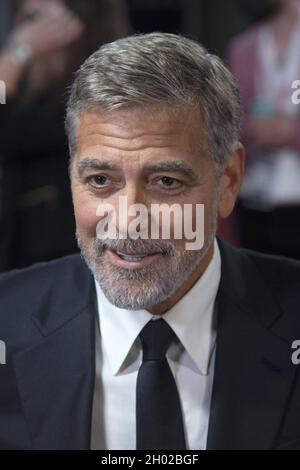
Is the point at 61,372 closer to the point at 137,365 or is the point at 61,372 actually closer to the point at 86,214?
the point at 137,365

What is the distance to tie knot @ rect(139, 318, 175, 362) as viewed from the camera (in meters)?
1.10

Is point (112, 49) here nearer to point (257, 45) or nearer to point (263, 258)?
point (263, 258)

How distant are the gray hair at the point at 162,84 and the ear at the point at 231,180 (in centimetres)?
3

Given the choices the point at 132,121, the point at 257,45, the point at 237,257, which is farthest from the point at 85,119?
the point at 257,45

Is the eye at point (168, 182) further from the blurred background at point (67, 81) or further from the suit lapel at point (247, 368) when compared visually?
the blurred background at point (67, 81)

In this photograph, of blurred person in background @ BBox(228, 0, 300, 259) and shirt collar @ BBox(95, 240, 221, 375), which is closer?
shirt collar @ BBox(95, 240, 221, 375)

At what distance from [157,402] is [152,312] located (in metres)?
0.13

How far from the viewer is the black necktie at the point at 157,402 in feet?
3.48

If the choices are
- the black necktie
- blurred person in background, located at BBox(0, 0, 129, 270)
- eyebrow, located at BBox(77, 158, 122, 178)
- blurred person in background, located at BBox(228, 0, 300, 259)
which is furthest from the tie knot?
blurred person in background, located at BBox(228, 0, 300, 259)

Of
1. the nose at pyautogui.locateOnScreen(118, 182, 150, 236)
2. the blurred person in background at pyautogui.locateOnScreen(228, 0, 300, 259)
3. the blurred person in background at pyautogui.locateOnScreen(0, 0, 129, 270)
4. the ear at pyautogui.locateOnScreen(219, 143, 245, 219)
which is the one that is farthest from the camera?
the blurred person in background at pyautogui.locateOnScreen(228, 0, 300, 259)

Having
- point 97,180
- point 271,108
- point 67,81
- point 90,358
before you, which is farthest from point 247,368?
point 271,108

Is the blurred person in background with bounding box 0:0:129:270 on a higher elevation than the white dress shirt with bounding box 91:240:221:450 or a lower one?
higher

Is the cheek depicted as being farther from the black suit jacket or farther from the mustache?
the black suit jacket

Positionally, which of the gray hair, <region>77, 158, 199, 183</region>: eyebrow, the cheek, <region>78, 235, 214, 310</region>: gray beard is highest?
the gray hair
